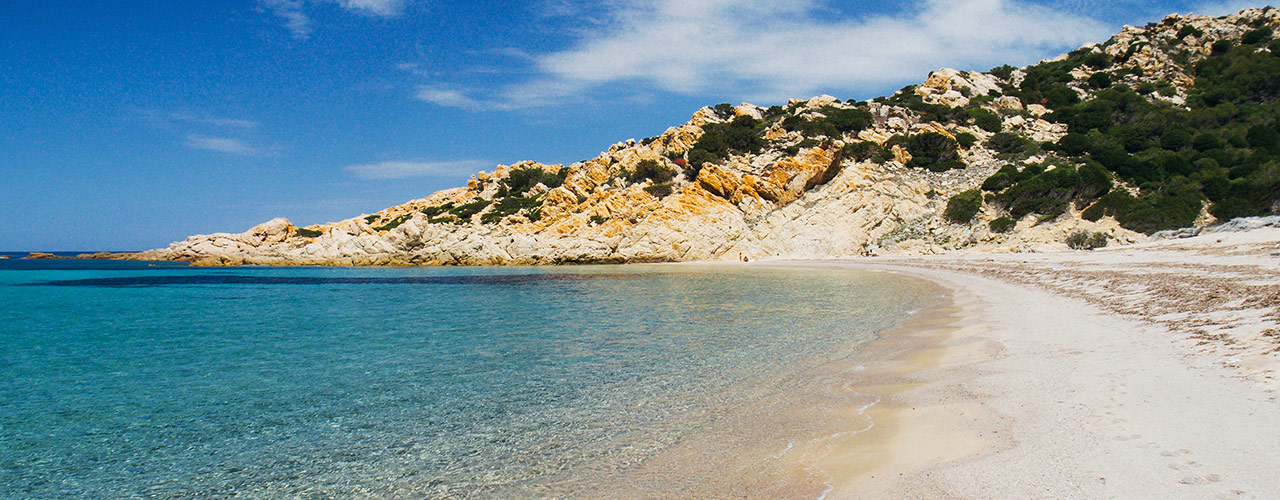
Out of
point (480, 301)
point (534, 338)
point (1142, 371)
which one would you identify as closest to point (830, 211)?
point (480, 301)

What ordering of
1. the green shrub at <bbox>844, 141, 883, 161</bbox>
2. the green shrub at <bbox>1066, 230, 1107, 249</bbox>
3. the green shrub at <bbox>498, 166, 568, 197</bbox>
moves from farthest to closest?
the green shrub at <bbox>498, 166, 568, 197</bbox>
the green shrub at <bbox>844, 141, 883, 161</bbox>
the green shrub at <bbox>1066, 230, 1107, 249</bbox>

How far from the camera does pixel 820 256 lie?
4447 cm

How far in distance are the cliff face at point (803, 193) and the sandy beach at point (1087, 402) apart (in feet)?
96.2

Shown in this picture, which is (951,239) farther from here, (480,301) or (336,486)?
(336,486)

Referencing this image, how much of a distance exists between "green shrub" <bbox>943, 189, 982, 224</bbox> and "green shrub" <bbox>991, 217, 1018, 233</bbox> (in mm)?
2080

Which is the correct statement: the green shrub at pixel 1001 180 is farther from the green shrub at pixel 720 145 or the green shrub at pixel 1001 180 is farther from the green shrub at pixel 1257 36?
the green shrub at pixel 1257 36

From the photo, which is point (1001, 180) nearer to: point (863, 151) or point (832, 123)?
point (863, 151)

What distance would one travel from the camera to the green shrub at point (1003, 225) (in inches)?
1494

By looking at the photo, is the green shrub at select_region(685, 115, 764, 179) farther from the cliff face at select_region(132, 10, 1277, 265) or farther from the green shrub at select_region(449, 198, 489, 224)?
the green shrub at select_region(449, 198, 489, 224)

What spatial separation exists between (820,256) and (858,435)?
1610 inches

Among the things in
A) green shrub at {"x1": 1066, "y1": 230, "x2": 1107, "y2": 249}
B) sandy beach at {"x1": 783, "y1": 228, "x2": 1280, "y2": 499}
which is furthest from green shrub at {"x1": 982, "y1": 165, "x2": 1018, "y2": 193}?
sandy beach at {"x1": 783, "y1": 228, "x2": 1280, "y2": 499}

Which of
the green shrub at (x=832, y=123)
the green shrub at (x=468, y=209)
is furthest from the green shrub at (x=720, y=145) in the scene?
the green shrub at (x=468, y=209)

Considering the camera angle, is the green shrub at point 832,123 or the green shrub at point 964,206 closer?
the green shrub at point 964,206

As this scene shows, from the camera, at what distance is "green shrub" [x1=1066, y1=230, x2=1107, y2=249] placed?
Result: 1219 inches
